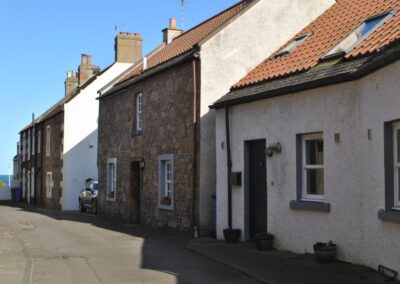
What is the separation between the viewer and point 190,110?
51.0ft

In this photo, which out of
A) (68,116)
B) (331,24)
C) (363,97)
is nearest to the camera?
(363,97)

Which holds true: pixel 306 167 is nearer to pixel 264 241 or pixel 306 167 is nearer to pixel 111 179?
pixel 264 241

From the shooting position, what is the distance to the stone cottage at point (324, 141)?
8.59 m

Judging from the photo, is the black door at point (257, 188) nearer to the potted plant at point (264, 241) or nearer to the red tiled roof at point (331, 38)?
the potted plant at point (264, 241)

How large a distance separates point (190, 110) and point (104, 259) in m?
5.51

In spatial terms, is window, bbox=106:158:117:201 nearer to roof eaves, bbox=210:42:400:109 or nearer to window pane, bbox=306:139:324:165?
roof eaves, bbox=210:42:400:109

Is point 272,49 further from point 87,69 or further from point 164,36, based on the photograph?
point 87,69

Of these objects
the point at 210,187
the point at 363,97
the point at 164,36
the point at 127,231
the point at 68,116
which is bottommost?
the point at 127,231

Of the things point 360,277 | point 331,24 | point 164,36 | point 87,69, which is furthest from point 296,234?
point 87,69

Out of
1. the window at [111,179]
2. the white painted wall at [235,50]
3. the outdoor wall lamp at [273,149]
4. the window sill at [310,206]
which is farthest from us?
the window at [111,179]

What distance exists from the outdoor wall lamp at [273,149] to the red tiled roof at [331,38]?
5.56ft

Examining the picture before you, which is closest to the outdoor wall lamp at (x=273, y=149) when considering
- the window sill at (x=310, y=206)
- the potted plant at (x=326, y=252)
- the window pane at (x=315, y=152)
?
the window pane at (x=315, y=152)

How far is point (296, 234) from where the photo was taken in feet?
36.5

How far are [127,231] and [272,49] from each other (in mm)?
7226
